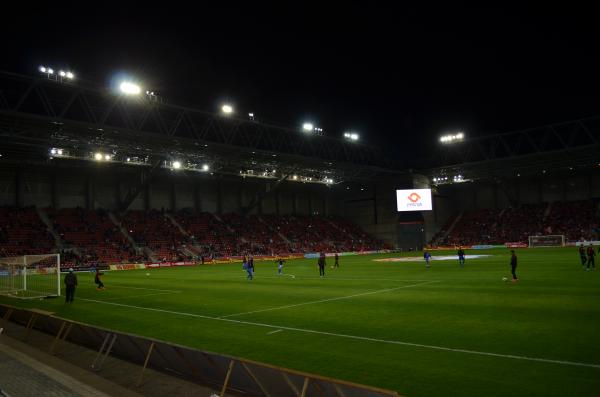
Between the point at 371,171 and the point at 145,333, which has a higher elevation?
the point at 371,171

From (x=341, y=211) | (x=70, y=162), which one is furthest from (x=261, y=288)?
(x=341, y=211)

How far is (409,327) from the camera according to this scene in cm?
1353

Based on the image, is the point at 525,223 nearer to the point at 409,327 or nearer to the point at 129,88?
the point at 129,88

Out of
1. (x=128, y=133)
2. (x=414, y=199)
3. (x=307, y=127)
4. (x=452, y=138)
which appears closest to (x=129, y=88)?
(x=128, y=133)

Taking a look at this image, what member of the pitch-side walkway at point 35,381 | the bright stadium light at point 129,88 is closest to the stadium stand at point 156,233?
the bright stadium light at point 129,88

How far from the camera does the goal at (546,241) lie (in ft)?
209

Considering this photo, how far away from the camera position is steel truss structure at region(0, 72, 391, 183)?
131 feet

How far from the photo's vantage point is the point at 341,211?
9369cm

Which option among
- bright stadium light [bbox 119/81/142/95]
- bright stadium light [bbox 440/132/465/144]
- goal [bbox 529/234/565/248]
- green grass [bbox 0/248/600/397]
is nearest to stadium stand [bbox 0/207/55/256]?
bright stadium light [bbox 119/81/142/95]

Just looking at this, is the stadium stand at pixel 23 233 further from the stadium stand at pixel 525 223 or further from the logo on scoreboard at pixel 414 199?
the stadium stand at pixel 525 223

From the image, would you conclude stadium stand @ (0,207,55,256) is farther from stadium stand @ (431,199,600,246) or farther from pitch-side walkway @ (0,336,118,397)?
stadium stand @ (431,199,600,246)

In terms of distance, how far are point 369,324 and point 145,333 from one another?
7.24m

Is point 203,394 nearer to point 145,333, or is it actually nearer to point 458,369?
point 458,369

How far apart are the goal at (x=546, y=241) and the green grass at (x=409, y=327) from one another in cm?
4275
